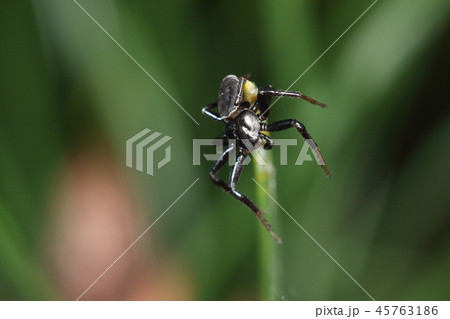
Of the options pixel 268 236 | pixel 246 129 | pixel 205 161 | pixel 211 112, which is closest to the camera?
pixel 268 236

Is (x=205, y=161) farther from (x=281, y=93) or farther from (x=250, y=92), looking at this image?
(x=281, y=93)

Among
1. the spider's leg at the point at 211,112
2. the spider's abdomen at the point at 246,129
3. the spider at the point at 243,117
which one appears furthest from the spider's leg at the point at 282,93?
the spider's leg at the point at 211,112

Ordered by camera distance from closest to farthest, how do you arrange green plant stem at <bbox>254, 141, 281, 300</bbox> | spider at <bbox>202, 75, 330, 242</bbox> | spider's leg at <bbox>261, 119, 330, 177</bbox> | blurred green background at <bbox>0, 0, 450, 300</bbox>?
green plant stem at <bbox>254, 141, 281, 300</bbox>
spider's leg at <bbox>261, 119, 330, 177</bbox>
spider at <bbox>202, 75, 330, 242</bbox>
blurred green background at <bbox>0, 0, 450, 300</bbox>

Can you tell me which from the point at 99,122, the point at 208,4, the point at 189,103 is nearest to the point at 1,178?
the point at 99,122

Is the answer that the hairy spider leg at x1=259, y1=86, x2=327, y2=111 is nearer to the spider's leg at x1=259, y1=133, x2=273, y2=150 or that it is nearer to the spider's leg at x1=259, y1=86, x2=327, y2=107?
the spider's leg at x1=259, y1=86, x2=327, y2=107

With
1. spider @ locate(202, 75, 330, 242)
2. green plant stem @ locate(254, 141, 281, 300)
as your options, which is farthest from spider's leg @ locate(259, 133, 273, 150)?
green plant stem @ locate(254, 141, 281, 300)

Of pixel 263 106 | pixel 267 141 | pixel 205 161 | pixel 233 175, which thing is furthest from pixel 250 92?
pixel 205 161
